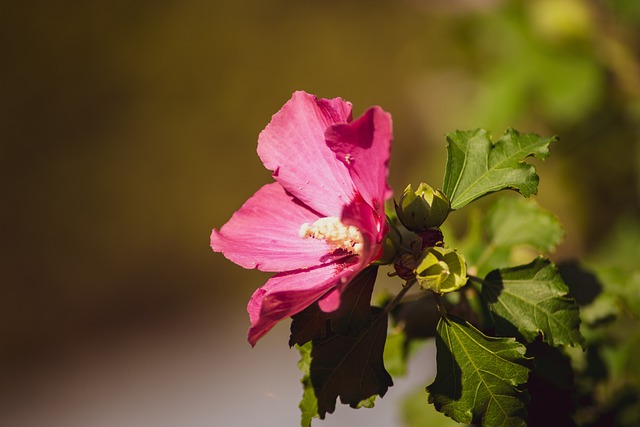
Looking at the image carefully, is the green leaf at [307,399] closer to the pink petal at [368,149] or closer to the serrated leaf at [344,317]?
the serrated leaf at [344,317]

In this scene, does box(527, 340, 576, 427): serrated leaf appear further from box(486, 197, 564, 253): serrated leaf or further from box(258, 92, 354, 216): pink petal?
box(258, 92, 354, 216): pink petal

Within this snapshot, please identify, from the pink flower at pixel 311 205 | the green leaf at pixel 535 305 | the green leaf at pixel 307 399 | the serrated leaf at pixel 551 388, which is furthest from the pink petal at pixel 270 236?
the serrated leaf at pixel 551 388

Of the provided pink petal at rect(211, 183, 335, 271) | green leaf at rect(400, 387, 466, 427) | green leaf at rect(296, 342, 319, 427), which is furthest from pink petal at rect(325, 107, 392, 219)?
green leaf at rect(400, 387, 466, 427)

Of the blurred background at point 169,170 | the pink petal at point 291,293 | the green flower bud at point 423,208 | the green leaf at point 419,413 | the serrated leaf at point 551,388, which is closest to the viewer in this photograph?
the pink petal at point 291,293

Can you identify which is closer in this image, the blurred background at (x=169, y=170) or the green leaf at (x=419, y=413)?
the green leaf at (x=419, y=413)

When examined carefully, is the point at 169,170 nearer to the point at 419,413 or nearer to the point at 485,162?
the point at 419,413

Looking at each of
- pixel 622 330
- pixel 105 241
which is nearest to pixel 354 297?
pixel 622 330
